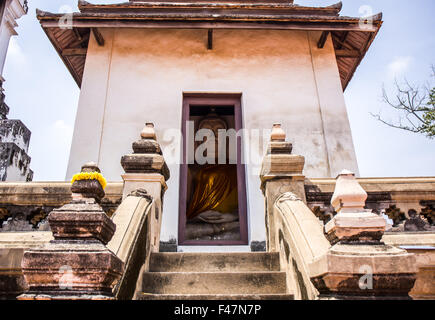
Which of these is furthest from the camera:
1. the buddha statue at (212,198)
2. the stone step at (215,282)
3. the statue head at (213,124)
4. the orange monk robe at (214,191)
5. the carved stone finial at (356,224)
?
the statue head at (213,124)

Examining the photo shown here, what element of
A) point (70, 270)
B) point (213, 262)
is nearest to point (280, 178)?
point (213, 262)

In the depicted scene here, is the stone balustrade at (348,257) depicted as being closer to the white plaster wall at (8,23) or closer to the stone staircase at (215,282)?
the stone staircase at (215,282)

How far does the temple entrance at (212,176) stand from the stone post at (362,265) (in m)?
3.28

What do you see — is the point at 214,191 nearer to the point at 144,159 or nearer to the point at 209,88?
the point at 209,88

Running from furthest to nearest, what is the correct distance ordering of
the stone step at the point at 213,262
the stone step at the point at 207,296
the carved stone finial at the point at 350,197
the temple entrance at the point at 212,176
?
the temple entrance at the point at 212,176 < the stone step at the point at 213,262 < the stone step at the point at 207,296 < the carved stone finial at the point at 350,197

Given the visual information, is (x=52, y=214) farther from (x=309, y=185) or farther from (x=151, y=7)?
(x=151, y=7)

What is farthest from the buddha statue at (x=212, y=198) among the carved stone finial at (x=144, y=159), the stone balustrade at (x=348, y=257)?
the stone balustrade at (x=348, y=257)

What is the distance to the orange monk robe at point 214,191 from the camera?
7.70 m

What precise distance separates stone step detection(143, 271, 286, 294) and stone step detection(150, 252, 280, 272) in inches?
11.3

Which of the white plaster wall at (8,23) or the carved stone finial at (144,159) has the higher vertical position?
the white plaster wall at (8,23)

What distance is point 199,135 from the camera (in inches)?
356

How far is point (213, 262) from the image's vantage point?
150 inches
